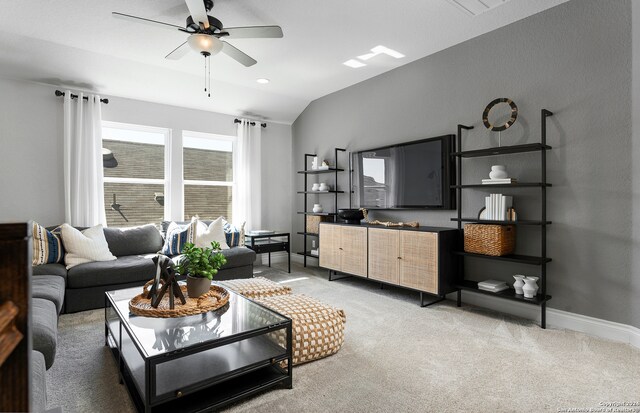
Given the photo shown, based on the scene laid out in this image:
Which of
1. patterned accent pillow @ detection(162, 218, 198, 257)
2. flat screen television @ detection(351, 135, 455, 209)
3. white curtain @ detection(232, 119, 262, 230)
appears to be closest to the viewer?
flat screen television @ detection(351, 135, 455, 209)

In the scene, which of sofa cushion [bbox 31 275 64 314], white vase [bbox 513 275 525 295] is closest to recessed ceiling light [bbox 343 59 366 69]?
white vase [bbox 513 275 525 295]

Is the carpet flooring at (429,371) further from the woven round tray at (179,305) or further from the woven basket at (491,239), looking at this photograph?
the woven basket at (491,239)

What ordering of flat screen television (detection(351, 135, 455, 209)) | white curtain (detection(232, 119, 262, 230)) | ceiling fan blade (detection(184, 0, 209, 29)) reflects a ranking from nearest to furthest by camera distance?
ceiling fan blade (detection(184, 0, 209, 29)), flat screen television (detection(351, 135, 455, 209)), white curtain (detection(232, 119, 262, 230))

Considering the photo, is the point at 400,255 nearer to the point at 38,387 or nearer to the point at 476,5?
the point at 476,5

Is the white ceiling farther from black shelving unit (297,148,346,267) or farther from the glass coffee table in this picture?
the glass coffee table

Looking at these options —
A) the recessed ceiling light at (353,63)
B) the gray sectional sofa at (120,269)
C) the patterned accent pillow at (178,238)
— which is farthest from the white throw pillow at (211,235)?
the recessed ceiling light at (353,63)

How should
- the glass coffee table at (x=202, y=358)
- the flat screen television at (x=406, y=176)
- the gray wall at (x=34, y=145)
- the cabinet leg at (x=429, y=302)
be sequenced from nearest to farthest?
the glass coffee table at (x=202, y=358) < the cabinet leg at (x=429, y=302) < the flat screen television at (x=406, y=176) < the gray wall at (x=34, y=145)

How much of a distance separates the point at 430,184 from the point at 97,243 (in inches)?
147

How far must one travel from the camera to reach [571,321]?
9.53ft

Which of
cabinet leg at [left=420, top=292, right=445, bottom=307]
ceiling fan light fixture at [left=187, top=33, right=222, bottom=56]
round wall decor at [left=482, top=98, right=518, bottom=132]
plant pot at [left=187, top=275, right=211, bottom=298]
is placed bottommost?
cabinet leg at [left=420, top=292, right=445, bottom=307]

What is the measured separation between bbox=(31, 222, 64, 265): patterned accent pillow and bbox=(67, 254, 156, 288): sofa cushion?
31 cm

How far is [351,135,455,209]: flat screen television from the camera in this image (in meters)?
3.78

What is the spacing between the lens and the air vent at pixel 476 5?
289 centimetres

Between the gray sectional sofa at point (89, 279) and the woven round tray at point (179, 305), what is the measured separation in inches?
17.2
